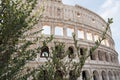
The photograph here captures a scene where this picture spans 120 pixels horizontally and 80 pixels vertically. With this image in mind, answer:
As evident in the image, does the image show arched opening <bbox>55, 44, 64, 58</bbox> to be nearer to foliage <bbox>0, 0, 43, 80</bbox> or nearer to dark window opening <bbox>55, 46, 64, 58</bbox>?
dark window opening <bbox>55, 46, 64, 58</bbox>

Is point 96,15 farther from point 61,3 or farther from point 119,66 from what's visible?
point 119,66

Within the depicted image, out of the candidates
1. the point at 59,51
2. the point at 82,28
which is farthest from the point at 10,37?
the point at 82,28

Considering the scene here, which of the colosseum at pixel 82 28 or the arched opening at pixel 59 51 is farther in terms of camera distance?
the colosseum at pixel 82 28

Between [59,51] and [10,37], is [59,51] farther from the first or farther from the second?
[10,37]

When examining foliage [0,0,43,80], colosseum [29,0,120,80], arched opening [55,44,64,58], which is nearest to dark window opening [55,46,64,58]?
arched opening [55,44,64,58]

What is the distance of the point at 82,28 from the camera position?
22.2 m

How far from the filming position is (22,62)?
5.45m

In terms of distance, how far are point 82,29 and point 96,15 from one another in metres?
4.82

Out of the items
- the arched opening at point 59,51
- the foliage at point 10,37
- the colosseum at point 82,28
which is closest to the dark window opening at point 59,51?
the arched opening at point 59,51

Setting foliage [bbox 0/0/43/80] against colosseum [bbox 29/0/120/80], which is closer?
foliage [bbox 0/0/43/80]

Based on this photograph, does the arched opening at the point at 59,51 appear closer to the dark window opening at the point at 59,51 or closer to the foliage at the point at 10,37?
the dark window opening at the point at 59,51

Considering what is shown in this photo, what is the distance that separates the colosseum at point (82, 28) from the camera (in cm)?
1997

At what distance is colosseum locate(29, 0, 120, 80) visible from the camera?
65.5 ft

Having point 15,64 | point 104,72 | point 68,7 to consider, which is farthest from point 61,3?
point 15,64
